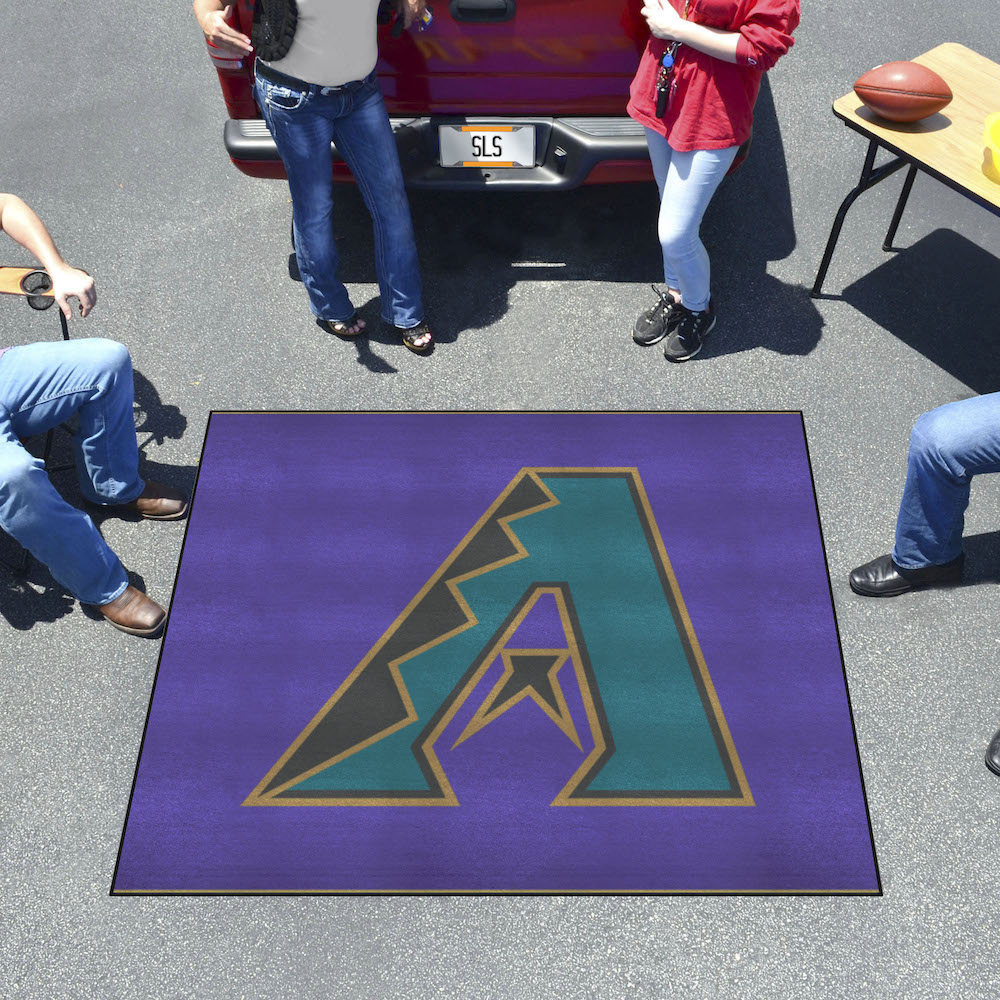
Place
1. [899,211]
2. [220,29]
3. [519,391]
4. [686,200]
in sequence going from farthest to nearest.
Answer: [899,211] → [519,391] → [686,200] → [220,29]

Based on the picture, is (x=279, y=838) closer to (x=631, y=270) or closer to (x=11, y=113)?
(x=631, y=270)

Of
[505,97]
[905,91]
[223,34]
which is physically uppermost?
[223,34]

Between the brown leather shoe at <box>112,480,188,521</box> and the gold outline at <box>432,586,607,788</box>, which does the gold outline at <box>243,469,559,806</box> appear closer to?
the gold outline at <box>432,586,607,788</box>

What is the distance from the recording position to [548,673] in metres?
3.17

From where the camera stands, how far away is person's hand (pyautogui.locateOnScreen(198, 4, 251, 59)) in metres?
3.23

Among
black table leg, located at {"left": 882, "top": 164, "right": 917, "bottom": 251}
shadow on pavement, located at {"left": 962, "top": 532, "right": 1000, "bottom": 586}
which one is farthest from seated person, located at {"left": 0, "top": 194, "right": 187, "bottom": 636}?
black table leg, located at {"left": 882, "top": 164, "right": 917, "bottom": 251}

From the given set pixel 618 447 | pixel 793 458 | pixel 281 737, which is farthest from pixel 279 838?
pixel 793 458

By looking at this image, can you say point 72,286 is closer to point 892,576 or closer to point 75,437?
point 75,437

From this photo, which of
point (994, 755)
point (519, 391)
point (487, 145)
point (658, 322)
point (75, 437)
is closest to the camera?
point (994, 755)

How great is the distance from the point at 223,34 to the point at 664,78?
4.50 ft

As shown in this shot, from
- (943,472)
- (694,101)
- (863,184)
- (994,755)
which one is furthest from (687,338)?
(994,755)

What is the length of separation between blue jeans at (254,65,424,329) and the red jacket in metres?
0.85

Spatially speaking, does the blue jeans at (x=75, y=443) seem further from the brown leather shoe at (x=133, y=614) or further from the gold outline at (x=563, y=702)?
the gold outline at (x=563, y=702)

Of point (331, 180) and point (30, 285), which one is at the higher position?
point (331, 180)
